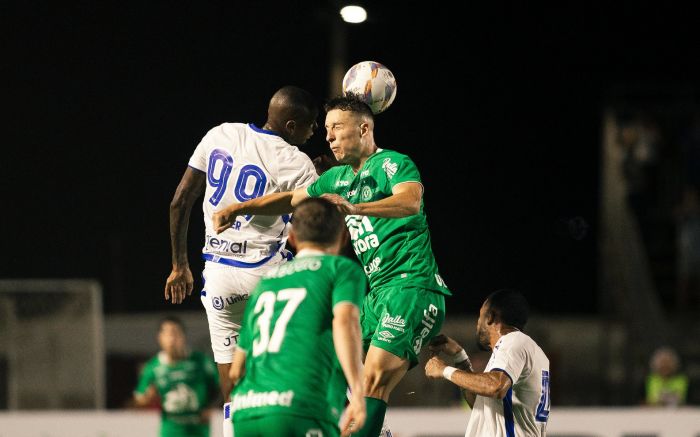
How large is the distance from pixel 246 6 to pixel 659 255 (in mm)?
9525

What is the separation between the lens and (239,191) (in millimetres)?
7176

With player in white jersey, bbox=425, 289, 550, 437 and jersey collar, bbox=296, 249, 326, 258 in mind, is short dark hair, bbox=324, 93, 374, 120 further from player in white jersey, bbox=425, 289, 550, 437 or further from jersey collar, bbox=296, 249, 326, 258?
jersey collar, bbox=296, 249, 326, 258

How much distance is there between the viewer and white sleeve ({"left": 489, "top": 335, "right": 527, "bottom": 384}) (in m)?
6.89

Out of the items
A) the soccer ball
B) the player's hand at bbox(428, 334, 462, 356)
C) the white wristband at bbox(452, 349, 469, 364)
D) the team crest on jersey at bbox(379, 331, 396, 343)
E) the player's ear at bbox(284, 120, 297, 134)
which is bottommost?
Result: the white wristband at bbox(452, 349, 469, 364)

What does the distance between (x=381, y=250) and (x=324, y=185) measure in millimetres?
511

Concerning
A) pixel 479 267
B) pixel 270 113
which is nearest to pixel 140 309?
pixel 479 267

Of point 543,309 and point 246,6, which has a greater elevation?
point 246,6

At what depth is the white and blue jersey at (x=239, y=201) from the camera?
718cm

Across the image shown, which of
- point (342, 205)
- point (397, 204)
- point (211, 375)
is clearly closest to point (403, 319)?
point (397, 204)

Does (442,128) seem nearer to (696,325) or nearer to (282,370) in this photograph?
(696,325)

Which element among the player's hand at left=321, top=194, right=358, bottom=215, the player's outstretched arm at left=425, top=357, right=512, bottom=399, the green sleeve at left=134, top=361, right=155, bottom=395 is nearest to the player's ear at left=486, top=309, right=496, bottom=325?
the player's outstretched arm at left=425, top=357, right=512, bottom=399

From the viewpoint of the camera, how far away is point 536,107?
75.4ft

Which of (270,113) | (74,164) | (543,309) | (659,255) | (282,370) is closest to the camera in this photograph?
(282,370)

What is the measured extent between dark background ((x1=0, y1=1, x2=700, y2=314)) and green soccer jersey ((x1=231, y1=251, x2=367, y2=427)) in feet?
52.2
